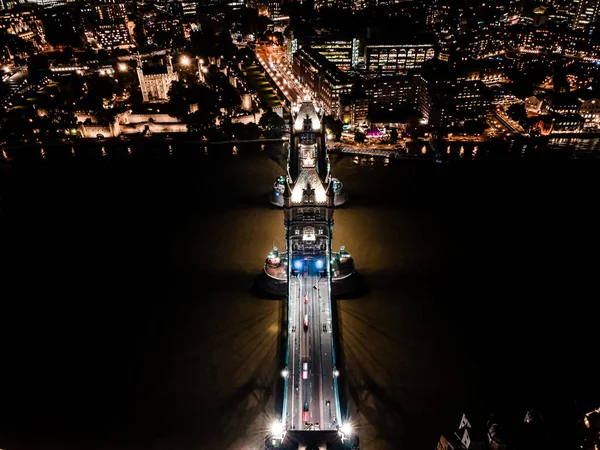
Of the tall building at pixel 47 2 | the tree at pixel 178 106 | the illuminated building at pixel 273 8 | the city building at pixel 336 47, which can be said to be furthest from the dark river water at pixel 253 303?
the tall building at pixel 47 2

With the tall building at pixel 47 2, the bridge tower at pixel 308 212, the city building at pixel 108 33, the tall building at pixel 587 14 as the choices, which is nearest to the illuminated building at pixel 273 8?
the city building at pixel 108 33

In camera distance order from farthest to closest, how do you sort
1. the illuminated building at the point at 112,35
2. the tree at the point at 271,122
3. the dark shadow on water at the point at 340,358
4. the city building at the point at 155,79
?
the illuminated building at the point at 112,35, the city building at the point at 155,79, the tree at the point at 271,122, the dark shadow on water at the point at 340,358

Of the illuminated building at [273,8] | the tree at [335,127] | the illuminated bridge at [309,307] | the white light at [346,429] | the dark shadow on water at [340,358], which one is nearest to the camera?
the white light at [346,429]

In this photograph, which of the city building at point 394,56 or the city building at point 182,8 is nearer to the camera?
the city building at point 394,56

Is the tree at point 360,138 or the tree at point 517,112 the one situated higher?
the tree at point 517,112

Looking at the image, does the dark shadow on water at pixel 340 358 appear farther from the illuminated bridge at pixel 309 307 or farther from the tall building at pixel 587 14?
the tall building at pixel 587 14

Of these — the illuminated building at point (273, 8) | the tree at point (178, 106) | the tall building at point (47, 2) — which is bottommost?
the tree at point (178, 106)

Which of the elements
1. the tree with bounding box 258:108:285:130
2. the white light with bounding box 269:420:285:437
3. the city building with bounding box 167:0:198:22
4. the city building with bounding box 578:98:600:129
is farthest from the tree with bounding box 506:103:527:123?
the city building with bounding box 167:0:198:22

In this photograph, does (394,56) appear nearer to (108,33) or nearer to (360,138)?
(360,138)

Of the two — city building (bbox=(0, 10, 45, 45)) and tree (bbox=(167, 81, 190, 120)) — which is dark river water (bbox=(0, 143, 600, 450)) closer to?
tree (bbox=(167, 81, 190, 120))
